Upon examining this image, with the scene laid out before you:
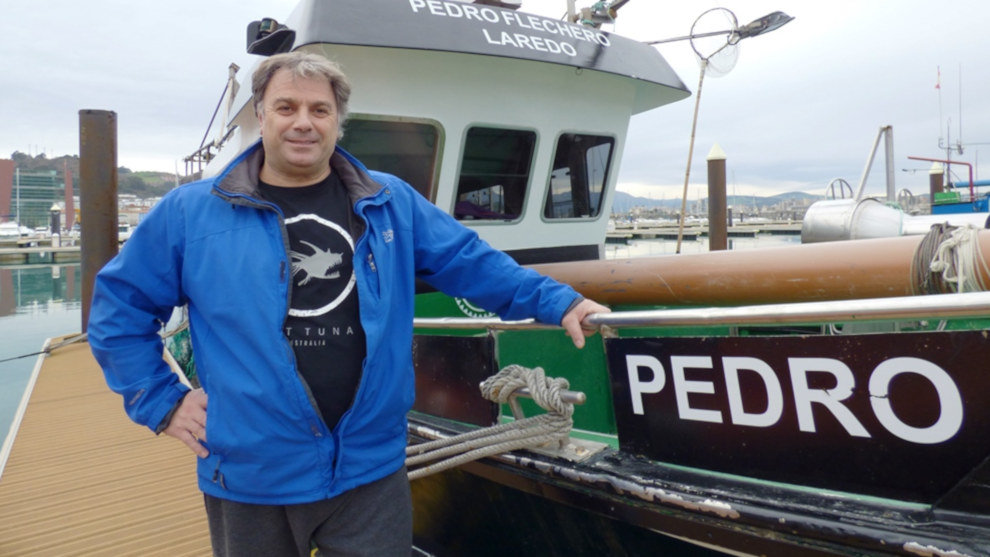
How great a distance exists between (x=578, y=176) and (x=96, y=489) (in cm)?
372

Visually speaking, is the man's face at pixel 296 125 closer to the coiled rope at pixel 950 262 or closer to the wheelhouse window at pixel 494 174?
the coiled rope at pixel 950 262

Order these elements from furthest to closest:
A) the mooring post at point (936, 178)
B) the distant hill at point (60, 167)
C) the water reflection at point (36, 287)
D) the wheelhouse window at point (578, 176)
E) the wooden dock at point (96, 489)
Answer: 1. the distant hill at point (60, 167)
2. the water reflection at point (36, 287)
3. the mooring post at point (936, 178)
4. the wheelhouse window at point (578, 176)
5. the wooden dock at point (96, 489)

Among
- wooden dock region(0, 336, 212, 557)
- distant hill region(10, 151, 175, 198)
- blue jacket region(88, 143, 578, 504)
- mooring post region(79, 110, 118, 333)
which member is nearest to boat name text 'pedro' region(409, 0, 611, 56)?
blue jacket region(88, 143, 578, 504)

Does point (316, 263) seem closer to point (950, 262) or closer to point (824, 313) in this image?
point (824, 313)

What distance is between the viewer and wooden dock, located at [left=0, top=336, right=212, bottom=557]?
3.30 m

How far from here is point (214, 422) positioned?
1529 millimetres

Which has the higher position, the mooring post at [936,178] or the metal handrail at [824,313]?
the mooring post at [936,178]

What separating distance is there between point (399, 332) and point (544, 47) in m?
2.61

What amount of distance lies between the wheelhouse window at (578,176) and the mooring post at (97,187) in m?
5.62

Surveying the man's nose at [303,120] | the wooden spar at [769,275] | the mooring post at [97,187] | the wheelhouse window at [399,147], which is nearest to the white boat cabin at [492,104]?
the wheelhouse window at [399,147]

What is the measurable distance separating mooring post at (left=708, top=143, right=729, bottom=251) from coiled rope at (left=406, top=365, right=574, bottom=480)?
5063mm

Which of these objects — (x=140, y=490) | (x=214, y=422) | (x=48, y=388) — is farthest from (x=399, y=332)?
(x=48, y=388)

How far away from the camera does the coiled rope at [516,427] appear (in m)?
1.87

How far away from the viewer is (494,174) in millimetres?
4090
